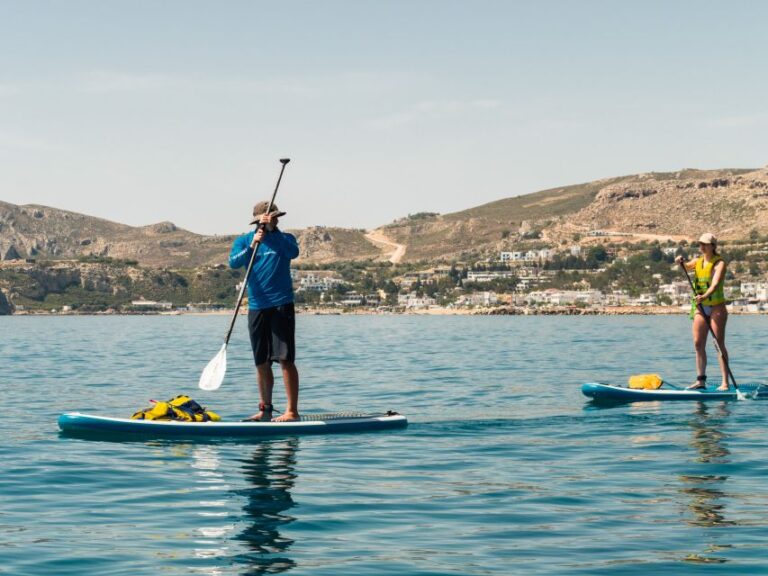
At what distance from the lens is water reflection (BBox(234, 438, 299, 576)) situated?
328 inches

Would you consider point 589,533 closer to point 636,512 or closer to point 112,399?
point 636,512

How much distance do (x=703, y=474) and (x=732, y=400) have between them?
7.55m

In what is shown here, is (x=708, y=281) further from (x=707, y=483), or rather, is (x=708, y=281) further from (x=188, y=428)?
(x=188, y=428)

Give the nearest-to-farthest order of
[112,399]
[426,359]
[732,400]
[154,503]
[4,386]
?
[154,503] < [732,400] < [112,399] < [4,386] < [426,359]

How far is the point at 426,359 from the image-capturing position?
128 feet

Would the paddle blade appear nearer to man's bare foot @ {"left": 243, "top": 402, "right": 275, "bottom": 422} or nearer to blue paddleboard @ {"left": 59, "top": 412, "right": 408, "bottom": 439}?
man's bare foot @ {"left": 243, "top": 402, "right": 275, "bottom": 422}

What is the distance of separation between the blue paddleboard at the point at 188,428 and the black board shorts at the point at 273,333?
3.11ft

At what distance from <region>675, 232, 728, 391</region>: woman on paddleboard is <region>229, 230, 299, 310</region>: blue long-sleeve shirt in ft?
25.1

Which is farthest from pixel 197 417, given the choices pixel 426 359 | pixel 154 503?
pixel 426 359

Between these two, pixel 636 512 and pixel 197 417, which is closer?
pixel 636 512

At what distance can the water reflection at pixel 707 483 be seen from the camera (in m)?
9.29

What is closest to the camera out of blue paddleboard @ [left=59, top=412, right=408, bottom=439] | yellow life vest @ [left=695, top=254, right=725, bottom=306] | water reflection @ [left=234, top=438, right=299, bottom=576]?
water reflection @ [left=234, top=438, right=299, bottom=576]

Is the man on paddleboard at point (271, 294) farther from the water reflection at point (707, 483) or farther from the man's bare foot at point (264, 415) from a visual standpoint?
the water reflection at point (707, 483)

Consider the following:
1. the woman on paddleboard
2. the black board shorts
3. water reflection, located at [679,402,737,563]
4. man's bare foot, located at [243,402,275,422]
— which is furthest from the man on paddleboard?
the woman on paddleboard
